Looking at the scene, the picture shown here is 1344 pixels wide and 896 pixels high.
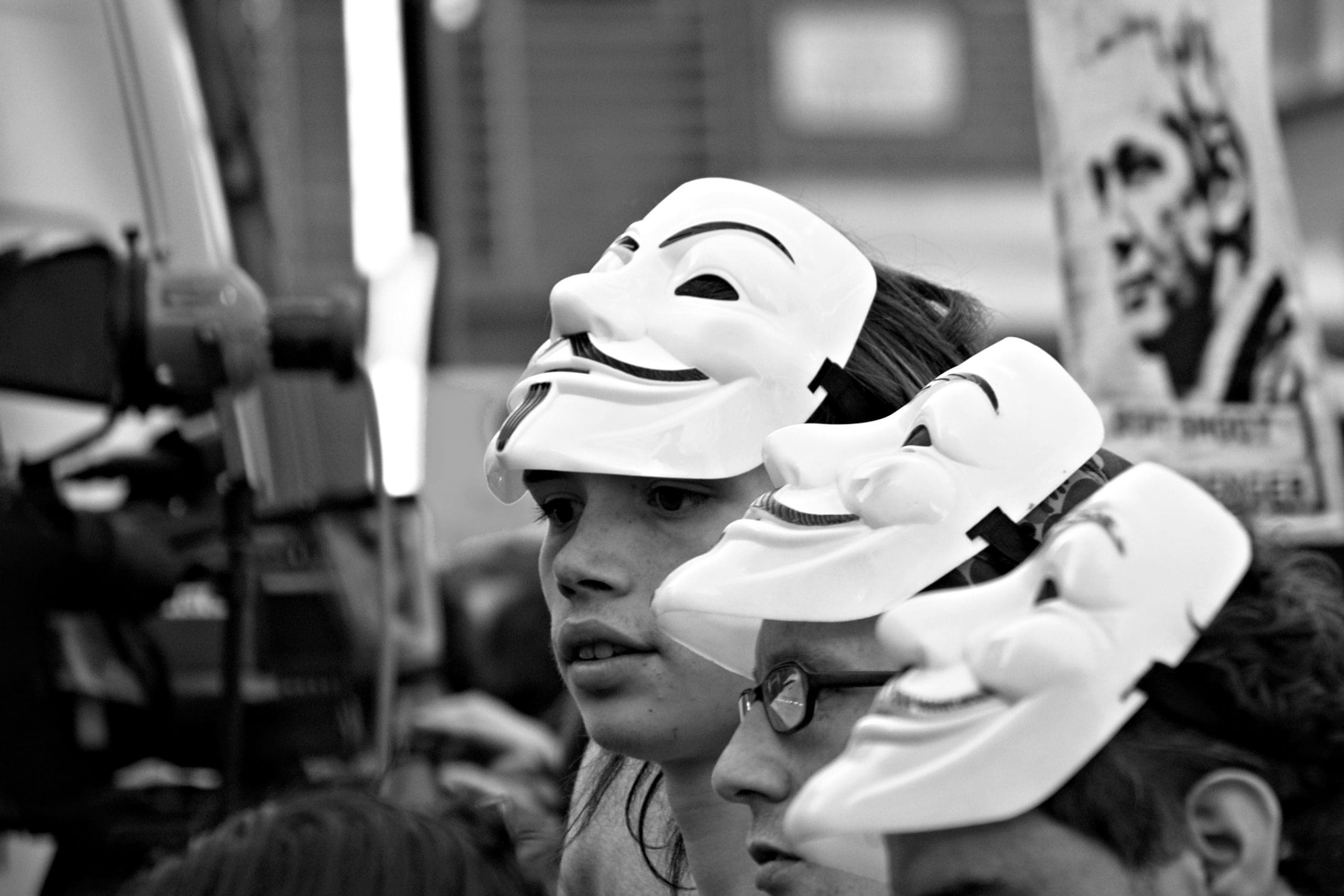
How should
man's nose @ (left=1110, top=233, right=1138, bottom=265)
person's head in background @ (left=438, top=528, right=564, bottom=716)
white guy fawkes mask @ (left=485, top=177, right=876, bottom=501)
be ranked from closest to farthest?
white guy fawkes mask @ (left=485, top=177, right=876, bottom=501) → man's nose @ (left=1110, top=233, right=1138, bottom=265) → person's head in background @ (left=438, top=528, right=564, bottom=716)

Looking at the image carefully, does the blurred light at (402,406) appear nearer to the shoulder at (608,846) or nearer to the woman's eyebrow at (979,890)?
the shoulder at (608,846)

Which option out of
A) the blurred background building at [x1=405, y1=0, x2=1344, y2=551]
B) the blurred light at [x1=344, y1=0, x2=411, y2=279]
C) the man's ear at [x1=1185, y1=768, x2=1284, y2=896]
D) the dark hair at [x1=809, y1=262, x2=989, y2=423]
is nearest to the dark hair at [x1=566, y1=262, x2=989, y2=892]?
the dark hair at [x1=809, y1=262, x2=989, y2=423]

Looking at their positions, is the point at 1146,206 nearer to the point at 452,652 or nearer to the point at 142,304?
the point at 142,304

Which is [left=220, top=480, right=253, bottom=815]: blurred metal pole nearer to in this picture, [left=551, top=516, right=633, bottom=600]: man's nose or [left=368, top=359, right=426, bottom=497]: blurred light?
[left=551, top=516, right=633, bottom=600]: man's nose

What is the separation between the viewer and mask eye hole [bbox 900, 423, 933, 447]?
60.0 inches

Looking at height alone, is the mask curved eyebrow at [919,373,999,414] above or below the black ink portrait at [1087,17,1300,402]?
above

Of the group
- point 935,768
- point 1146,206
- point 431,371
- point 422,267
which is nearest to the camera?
point 935,768

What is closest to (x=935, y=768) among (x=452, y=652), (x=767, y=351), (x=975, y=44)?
(x=767, y=351)

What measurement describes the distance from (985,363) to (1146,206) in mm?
1750

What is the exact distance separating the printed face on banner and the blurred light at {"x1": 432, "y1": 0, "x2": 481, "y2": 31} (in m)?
11.8

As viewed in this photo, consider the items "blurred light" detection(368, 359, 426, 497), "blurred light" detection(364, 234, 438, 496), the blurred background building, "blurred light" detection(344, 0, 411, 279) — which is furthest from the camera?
the blurred background building

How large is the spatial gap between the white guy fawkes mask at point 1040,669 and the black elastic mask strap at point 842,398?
63 cm

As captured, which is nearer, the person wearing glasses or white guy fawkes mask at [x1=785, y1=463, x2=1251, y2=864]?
white guy fawkes mask at [x1=785, y1=463, x2=1251, y2=864]

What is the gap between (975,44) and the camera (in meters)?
16.9
